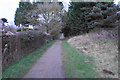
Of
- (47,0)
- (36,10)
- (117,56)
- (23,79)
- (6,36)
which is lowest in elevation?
(23,79)

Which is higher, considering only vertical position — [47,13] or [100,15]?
[47,13]

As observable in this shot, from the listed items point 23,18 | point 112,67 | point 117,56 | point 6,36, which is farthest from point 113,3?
point 23,18

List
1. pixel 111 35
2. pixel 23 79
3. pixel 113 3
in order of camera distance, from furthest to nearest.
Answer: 1. pixel 113 3
2. pixel 111 35
3. pixel 23 79

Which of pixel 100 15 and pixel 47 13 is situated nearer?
pixel 100 15

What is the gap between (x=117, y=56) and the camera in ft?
21.3

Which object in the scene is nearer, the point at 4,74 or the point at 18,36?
the point at 4,74

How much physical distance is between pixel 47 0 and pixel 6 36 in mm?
18203

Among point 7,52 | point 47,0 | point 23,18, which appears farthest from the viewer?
point 23,18

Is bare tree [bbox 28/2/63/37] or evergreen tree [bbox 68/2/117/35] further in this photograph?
bare tree [bbox 28/2/63/37]

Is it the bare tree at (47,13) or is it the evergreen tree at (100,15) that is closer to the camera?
the evergreen tree at (100,15)

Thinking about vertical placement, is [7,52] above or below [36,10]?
below

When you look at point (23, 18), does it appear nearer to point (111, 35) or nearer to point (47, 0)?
point (47, 0)

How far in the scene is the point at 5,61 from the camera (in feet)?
15.9

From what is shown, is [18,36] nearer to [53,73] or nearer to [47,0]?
[53,73]
